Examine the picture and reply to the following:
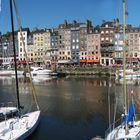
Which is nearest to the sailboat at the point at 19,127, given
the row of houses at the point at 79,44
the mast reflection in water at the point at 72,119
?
the mast reflection in water at the point at 72,119

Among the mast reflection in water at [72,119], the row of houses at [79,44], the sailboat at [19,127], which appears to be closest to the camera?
the sailboat at [19,127]

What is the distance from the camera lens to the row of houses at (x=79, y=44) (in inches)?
4213

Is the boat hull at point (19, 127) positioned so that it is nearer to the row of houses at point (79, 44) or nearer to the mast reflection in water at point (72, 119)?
the mast reflection in water at point (72, 119)

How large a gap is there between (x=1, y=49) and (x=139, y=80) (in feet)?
262

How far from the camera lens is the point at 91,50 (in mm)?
113875

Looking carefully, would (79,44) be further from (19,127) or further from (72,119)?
(19,127)

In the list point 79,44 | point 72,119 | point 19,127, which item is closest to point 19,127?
point 19,127

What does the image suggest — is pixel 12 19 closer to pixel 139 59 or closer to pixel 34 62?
pixel 139 59

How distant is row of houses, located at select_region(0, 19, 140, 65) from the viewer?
351 feet

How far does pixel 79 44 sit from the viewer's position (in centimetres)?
11706

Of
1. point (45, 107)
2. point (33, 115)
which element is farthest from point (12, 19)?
point (45, 107)

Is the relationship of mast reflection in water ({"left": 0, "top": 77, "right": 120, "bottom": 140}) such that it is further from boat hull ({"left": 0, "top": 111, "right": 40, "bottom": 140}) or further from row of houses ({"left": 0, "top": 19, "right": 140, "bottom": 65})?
row of houses ({"left": 0, "top": 19, "right": 140, "bottom": 65})

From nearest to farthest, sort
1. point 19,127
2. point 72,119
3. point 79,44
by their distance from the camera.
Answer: point 19,127, point 72,119, point 79,44

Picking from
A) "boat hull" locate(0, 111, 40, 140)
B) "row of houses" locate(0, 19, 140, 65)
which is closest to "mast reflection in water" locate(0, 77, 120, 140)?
"boat hull" locate(0, 111, 40, 140)
